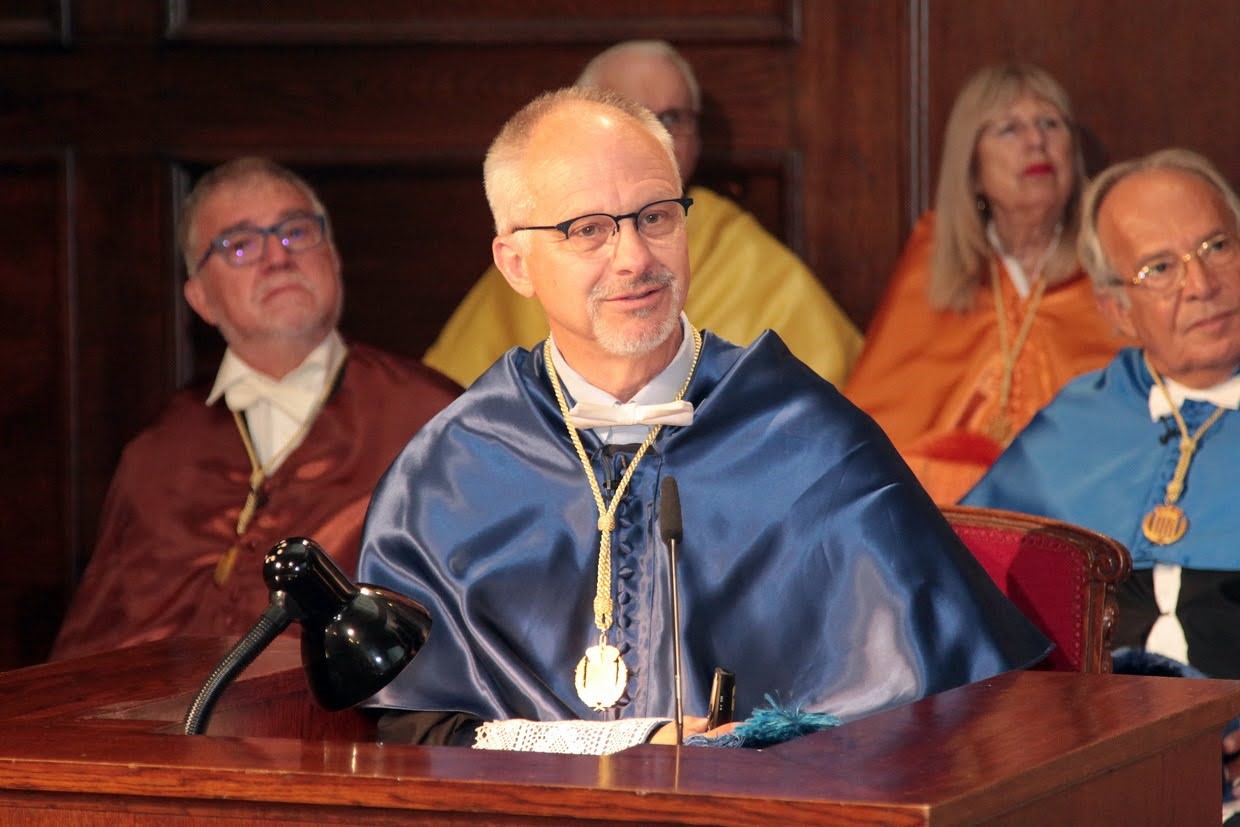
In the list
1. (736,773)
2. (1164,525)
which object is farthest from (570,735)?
(1164,525)

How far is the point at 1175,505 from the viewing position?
3762 mm

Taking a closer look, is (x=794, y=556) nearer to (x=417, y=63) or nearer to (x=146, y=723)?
(x=146, y=723)

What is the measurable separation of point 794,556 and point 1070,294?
101 inches

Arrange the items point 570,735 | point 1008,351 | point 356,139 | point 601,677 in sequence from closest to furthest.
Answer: point 570,735 → point 601,677 → point 1008,351 → point 356,139

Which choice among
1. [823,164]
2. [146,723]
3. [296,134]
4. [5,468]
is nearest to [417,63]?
[296,134]

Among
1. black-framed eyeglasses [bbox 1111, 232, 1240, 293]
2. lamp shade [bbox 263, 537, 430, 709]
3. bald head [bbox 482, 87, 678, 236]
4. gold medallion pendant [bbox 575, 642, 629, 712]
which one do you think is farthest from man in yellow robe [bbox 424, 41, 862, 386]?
lamp shade [bbox 263, 537, 430, 709]

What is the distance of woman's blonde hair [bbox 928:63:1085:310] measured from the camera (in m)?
4.96

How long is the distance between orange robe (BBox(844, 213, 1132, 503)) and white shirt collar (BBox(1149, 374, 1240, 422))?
96cm

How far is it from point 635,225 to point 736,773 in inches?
46.2

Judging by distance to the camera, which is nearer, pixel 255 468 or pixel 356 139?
pixel 255 468

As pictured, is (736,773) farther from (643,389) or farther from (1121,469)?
(1121,469)

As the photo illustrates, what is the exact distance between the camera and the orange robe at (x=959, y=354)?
16.1ft

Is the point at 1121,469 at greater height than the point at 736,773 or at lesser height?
greater

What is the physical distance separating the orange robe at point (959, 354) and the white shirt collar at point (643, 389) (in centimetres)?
217
